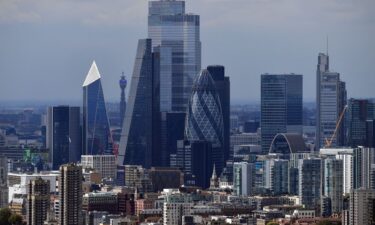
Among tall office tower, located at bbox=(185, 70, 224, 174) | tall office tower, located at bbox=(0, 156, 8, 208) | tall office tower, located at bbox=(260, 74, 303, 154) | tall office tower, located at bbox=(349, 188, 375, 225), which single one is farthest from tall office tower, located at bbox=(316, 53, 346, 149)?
tall office tower, located at bbox=(349, 188, 375, 225)

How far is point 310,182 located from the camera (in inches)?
1857

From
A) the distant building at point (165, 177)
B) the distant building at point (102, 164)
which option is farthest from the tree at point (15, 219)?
the distant building at point (102, 164)

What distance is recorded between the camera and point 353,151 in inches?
1951

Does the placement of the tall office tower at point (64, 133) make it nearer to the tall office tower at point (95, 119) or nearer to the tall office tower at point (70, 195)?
the tall office tower at point (95, 119)

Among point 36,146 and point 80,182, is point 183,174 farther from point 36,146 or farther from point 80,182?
point 80,182

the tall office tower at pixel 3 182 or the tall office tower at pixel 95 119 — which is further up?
the tall office tower at pixel 95 119

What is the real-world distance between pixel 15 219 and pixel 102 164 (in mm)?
13452

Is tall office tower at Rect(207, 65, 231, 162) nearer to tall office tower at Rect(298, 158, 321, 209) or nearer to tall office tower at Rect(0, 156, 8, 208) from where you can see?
tall office tower at Rect(0, 156, 8, 208)

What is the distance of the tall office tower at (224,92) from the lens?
58125 mm

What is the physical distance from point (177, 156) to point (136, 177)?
5291 mm

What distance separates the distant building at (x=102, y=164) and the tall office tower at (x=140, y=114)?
1335 millimetres

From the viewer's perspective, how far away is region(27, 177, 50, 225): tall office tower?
3994 cm

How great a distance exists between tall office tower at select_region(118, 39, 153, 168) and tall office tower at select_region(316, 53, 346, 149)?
3.97 m

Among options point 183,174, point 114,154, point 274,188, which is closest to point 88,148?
point 114,154
